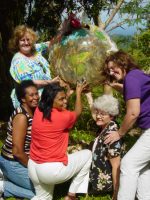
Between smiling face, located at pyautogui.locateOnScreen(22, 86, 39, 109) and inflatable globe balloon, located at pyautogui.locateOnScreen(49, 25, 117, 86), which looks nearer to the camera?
smiling face, located at pyautogui.locateOnScreen(22, 86, 39, 109)

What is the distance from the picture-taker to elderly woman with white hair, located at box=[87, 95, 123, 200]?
452cm

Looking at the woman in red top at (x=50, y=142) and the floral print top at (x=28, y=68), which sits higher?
the floral print top at (x=28, y=68)

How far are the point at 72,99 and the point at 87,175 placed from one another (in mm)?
Answer: 2086

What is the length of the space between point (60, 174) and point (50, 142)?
319 millimetres

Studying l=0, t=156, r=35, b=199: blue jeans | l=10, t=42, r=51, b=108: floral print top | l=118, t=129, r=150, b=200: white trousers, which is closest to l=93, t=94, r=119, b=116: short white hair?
l=118, t=129, r=150, b=200: white trousers

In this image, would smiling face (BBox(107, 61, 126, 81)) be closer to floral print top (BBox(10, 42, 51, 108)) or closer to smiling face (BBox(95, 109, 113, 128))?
smiling face (BBox(95, 109, 113, 128))

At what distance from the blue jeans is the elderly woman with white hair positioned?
0.67 metres

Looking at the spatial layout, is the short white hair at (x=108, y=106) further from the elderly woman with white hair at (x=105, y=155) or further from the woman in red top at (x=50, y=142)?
the woman in red top at (x=50, y=142)

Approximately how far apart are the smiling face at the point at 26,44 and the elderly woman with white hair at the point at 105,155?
1037 millimetres

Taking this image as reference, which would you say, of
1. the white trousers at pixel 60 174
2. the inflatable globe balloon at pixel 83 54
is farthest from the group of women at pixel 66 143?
the inflatable globe balloon at pixel 83 54

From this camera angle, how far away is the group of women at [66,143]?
4027mm

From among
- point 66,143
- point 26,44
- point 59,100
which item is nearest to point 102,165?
point 66,143

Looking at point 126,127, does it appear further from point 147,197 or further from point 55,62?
point 55,62

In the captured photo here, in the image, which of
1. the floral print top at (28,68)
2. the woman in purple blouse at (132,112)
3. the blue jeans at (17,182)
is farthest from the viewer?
the floral print top at (28,68)
